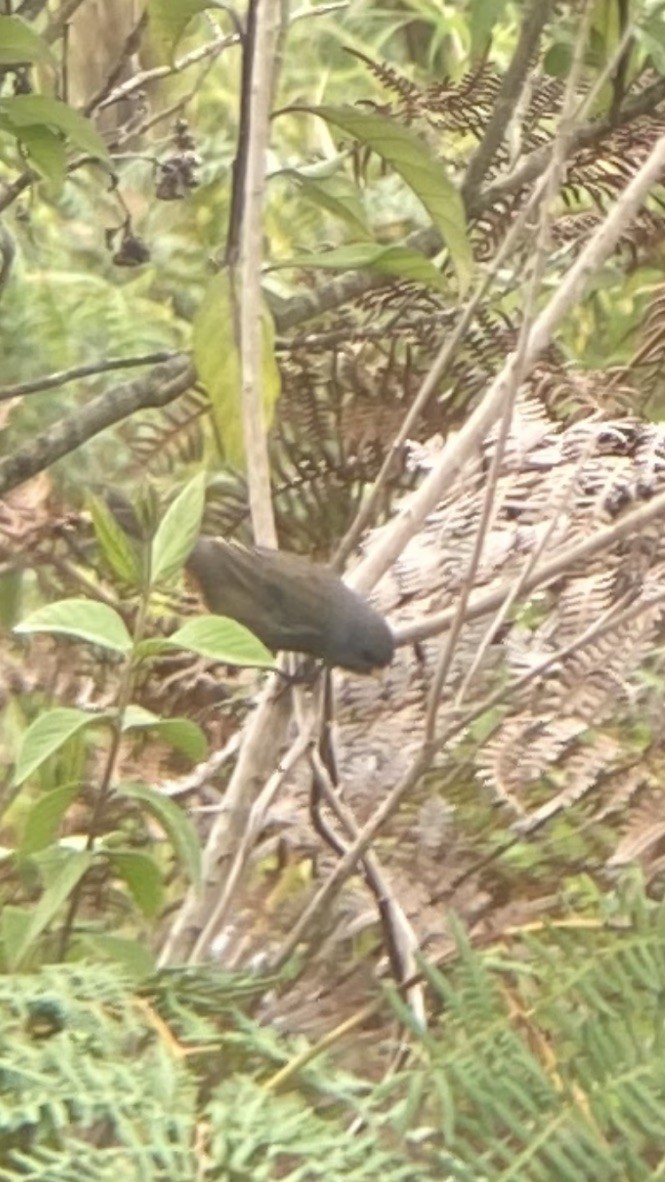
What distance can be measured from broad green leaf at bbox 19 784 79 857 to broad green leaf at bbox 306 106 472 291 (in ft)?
1.19

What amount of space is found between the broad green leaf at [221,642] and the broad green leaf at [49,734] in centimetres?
4

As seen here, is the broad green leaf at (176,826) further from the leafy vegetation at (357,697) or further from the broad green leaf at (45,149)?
the broad green leaf at (45,149)

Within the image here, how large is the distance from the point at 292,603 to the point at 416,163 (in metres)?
0.21

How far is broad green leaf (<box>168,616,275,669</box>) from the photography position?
520 mm

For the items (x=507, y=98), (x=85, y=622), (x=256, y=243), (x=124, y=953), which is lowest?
(x=124, y=953)

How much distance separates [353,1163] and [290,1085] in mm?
45

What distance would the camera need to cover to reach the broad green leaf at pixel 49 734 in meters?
0.50

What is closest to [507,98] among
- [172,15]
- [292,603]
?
[172,15]

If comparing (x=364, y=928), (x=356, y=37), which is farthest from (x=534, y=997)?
(x=356, y=37)

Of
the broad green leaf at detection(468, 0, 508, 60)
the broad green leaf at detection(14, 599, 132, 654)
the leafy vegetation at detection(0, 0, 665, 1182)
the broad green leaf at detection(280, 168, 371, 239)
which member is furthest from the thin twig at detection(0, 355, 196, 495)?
the broad green leaf at detection(14, 599, 132, 654)

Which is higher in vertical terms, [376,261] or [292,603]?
[376,261]

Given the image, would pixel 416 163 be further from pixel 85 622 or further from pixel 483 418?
pixel 85 622

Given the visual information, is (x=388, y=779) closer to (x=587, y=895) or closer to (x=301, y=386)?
(x=587, y=895)

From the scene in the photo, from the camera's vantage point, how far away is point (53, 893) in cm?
51
